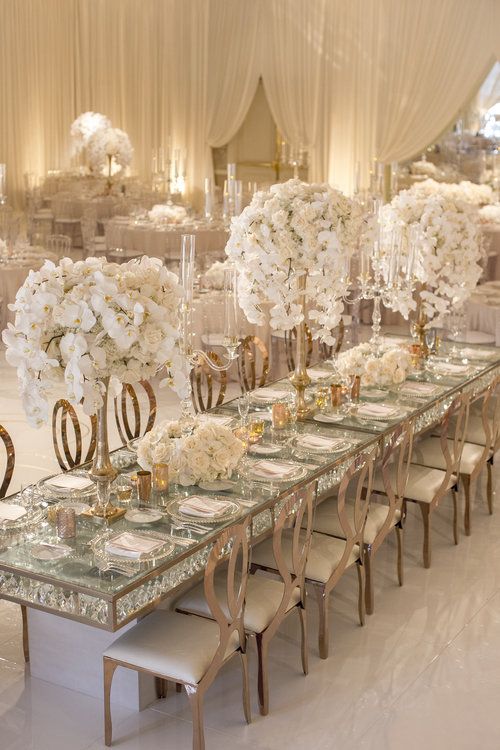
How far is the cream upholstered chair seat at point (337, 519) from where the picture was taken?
15.2 ft

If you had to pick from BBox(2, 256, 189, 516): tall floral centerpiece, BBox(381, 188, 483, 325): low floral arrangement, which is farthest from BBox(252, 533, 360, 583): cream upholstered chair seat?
BBox(381, 188, 483, 325): low floral arrangement

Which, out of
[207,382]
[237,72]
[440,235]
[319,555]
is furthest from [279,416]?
[237,72]

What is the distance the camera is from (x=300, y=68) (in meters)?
15.6

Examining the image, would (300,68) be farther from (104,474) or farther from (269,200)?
(104,474)

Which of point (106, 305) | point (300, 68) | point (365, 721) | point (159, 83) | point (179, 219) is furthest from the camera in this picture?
point (159, 83)

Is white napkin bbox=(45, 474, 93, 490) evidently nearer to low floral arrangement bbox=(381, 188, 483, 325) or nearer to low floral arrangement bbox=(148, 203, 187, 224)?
low floral arrangement bbox=(381, 188, 483, 325)

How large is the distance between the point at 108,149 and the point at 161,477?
11.9 meters

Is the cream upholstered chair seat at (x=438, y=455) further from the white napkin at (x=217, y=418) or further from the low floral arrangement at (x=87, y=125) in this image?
the low floral arrangement at (x=87, y=125)

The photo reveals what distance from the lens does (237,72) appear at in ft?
53.8

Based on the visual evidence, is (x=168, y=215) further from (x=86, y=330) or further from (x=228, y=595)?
(x=228, y=595)

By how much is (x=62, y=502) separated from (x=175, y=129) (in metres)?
13.7

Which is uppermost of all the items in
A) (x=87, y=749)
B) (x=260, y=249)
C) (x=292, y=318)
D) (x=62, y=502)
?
(x=260, y=249)

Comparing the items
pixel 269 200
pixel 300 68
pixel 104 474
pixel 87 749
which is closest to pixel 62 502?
pixel 104 474

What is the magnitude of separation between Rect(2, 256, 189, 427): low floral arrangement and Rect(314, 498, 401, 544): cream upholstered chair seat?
4.61ft
